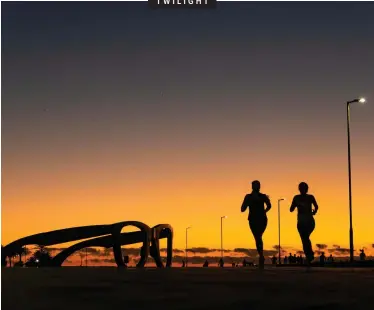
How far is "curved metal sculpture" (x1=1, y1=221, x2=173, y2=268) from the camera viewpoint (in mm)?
62250

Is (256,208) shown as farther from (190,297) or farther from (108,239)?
(108,239)

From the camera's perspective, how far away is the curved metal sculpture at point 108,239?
62250 mm

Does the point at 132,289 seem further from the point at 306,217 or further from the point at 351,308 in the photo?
the point at 306,217

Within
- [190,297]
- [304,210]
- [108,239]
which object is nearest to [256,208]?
[304,210]

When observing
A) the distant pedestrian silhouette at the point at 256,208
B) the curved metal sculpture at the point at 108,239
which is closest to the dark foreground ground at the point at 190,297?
the distant pedestrian silhouette at the point at 256,208

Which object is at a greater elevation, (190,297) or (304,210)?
(304,210)

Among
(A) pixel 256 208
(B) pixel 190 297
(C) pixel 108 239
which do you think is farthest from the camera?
(C) pixel 108 239

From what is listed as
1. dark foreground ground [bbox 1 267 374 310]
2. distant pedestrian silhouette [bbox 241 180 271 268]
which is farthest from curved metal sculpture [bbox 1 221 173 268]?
dark foreground ground [bbox 1 267 374 310]

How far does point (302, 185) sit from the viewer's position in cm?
1672

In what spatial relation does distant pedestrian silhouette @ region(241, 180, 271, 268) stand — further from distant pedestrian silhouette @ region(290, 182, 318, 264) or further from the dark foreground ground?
the dark foreground ground

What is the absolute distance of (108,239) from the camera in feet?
261

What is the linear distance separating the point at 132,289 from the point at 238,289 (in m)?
1.23

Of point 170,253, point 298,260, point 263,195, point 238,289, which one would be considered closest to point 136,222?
point 170,253

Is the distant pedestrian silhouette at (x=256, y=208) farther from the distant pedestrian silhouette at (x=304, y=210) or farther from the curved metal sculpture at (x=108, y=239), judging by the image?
the curved metal sculpture at (x=108, y=239)
